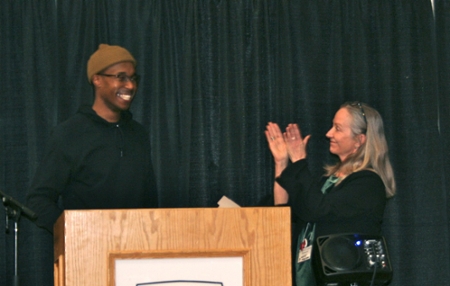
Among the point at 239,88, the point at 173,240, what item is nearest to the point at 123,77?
the point at 239,88

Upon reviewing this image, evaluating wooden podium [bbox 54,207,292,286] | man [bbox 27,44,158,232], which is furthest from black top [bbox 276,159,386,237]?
wooden podium [bbox 54,207,292,286]

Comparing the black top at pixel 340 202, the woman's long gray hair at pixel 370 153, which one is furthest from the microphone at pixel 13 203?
the woman's long gray hair at pixel 370 153

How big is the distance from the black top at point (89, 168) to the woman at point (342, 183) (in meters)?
0.67

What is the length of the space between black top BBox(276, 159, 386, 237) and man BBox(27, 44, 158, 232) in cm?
70

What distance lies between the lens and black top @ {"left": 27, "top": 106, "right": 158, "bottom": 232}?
113 inches

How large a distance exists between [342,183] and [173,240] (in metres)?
1.39

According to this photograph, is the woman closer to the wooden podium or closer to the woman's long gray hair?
the woman's long gray hair

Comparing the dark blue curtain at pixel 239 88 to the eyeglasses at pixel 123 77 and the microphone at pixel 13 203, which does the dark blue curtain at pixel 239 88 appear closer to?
the eyeglasses at pixel 123 77

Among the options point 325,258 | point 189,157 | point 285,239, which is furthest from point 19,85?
point 285,239

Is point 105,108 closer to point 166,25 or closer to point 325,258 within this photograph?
point 166,25

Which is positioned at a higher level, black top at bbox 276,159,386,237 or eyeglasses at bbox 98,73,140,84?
eyeglasses at bbox 98,73,140,84

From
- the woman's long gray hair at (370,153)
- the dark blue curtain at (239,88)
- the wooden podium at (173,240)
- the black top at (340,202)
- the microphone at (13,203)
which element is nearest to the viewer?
the wooden podium at (173,240)

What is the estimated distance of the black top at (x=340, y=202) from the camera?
2816 mm

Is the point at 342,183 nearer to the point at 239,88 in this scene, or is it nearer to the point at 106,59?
the point at 239,88
